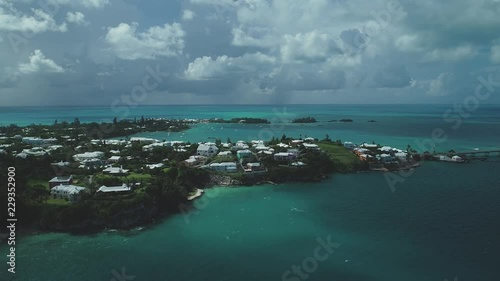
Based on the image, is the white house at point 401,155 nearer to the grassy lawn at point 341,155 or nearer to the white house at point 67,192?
the grassy lawn at point 341,155

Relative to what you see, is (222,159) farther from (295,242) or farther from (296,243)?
(296,243)

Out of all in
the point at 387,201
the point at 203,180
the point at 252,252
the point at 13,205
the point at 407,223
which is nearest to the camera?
the point at 252,252

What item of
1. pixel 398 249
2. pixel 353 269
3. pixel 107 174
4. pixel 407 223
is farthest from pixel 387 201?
pixel 107 174

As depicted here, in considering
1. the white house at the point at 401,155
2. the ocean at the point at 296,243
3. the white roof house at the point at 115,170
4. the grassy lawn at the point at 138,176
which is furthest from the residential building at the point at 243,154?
the white house at the point at 401,155

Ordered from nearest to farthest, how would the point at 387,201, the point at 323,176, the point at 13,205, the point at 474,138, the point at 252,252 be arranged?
the point at 252,252, the point at 13,205, the point at 387,201, the point at 323,176, the point at 474,138

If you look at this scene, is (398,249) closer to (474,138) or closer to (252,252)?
(252,252)
